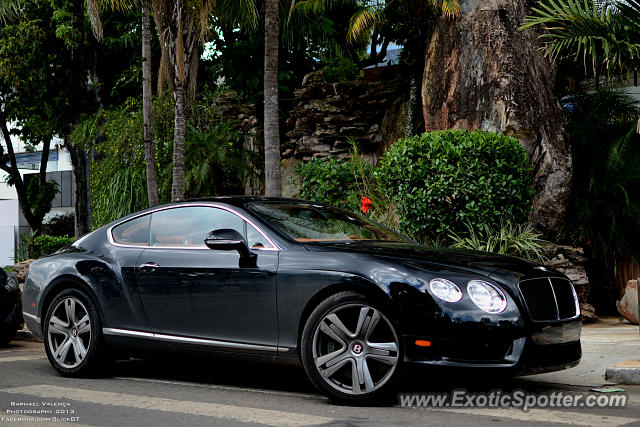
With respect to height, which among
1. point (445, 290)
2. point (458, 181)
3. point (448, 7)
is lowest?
point (445, 290)

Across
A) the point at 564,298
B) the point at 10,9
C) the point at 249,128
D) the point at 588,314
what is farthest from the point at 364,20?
the point at 10,9

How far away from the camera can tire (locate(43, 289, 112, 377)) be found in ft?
23.0

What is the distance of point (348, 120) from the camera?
1714 cm

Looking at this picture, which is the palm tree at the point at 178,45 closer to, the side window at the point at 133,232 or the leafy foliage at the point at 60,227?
the side window at the point at 133,232

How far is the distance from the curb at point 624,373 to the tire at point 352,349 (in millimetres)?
2222

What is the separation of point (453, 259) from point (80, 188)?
20.5 m

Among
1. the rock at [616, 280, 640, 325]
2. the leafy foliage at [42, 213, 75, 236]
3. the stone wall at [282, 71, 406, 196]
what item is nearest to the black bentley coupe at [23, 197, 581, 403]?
the rock at [616, 280, 640, 325]

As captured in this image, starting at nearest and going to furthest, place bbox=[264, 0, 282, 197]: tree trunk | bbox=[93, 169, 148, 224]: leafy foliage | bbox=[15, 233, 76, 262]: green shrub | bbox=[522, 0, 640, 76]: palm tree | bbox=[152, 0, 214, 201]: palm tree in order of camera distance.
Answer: bbox=[522, 0, 640, 76]: palm tree
bbox=[264, 0, 282, 197]: tree trunk
bbox=[152, 0, 214, 201]: palm tree
bbox=[93, 169, 148, 224]: leafy foliage
bbox=[15, 233, 76, 262]: green shrub

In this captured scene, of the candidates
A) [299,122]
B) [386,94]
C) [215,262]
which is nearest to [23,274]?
[299,122]

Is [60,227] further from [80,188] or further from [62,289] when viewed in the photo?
[62,289]

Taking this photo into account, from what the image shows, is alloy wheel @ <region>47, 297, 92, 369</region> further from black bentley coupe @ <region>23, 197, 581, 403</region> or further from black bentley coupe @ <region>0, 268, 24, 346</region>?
black bentley coupe @ <region>0, 268, 24, 346</region>

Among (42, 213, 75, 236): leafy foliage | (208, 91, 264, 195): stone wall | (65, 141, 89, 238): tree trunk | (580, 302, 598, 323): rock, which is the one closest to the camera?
(580, 302, 598, 323): rock

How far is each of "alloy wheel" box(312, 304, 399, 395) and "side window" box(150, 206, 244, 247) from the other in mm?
1234

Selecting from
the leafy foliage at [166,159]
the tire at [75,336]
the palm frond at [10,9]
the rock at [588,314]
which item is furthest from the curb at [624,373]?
the palm frond at [10,9]
